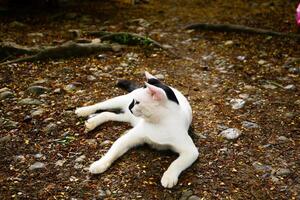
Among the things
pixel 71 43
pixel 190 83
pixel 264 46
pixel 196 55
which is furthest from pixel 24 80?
pixel 264 46

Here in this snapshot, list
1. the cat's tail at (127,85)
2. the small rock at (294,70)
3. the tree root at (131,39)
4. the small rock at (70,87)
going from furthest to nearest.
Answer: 1. the tree root at (131,39)
2. the small rock at (294,70)
3. the small rock at (70,87)
4. the cat's tail at (127,85)

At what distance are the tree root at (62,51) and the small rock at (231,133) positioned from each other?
3.62 m

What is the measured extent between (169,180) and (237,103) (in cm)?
247

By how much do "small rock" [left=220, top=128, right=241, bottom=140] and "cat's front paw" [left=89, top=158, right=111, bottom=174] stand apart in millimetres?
1704

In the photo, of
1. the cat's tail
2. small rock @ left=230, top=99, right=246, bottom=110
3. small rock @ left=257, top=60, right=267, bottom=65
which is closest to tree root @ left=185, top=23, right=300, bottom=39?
small rock @ left=257, top=60, right=267, bottom=65

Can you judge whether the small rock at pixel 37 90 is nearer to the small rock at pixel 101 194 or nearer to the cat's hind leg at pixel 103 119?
the cat's hind leg at pixel 103 119

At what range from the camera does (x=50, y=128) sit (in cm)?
602

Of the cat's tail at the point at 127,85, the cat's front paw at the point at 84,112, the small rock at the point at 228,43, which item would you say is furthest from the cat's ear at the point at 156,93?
the small rock at the point at 228,43

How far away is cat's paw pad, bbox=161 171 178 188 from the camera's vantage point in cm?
480

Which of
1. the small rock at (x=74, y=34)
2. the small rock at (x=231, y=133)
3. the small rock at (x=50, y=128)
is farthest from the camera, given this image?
the small rock at (x=74, y=34)

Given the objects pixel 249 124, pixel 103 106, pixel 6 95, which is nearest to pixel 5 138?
pixel 6 95

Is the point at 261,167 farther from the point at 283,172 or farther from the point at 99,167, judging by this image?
the point at 99,167

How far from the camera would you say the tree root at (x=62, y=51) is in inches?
321

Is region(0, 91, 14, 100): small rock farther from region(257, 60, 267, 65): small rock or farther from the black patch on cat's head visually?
region(257, 60, 267, 65): small rock
